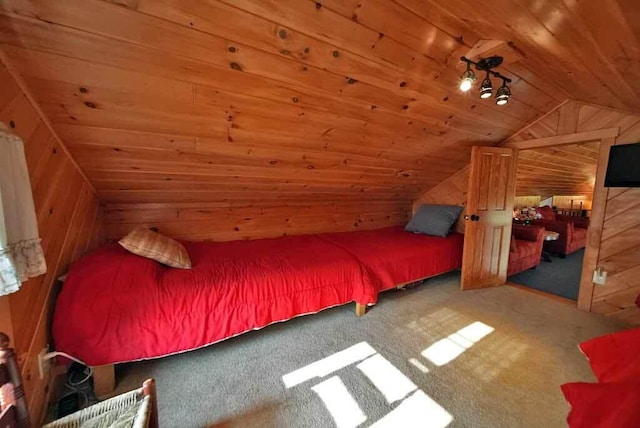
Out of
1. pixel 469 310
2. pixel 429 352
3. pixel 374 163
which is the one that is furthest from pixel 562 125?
pixel 429 352

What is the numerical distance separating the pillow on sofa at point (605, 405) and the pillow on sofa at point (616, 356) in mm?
117

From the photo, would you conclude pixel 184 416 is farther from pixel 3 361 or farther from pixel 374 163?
pixel 374 163

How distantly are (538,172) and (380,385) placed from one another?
4.93m

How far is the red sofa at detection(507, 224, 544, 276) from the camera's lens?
129 inches

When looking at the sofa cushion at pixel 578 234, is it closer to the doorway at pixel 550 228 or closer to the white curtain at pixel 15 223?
the doorway at pixel 550 228

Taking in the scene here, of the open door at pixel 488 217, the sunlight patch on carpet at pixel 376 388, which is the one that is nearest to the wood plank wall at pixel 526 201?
the open door at pixel 488 217

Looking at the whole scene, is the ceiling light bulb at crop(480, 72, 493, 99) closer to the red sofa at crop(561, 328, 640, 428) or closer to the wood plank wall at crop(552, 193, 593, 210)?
the red sofa at crop(561, 328, 640, 428)

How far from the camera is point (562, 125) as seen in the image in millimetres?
2525

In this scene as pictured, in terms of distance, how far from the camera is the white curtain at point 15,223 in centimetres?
72

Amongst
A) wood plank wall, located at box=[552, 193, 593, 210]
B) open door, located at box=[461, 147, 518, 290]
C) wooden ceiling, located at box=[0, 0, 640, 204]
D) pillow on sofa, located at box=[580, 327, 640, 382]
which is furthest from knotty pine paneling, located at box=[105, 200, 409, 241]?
wood plank wall, located at box=[552, 193, 593, 210]

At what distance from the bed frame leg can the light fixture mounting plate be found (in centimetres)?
291

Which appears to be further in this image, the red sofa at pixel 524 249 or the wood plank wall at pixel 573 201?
the wood plank wall at pixel 573 201

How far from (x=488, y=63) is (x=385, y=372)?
209 centimetres

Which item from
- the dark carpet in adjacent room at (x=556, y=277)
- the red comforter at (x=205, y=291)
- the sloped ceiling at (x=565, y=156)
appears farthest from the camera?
the dark carpet in adjacent room at (x=556, y=277)
